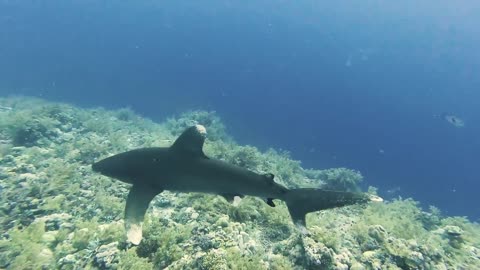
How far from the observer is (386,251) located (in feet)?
26.3

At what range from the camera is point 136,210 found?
5797 millimetres

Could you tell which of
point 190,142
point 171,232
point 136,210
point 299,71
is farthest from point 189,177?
point 299,71

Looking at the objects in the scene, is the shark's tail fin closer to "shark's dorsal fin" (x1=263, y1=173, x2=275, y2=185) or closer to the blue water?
"shark's dorsal fin" (x1=263, y1=173, x2=275, y2=185)

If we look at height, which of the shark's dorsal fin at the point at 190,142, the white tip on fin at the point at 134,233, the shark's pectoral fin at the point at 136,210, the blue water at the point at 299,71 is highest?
the blue water at the point at 299,71

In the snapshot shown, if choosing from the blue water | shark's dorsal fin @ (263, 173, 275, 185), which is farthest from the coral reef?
the blue water

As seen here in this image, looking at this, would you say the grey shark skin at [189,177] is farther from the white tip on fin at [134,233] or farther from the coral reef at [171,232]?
the coral reef at [171,232]

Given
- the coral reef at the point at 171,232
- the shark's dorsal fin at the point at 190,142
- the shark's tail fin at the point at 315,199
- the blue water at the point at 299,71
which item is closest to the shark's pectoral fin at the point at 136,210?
the coral reef at the point at 171,232

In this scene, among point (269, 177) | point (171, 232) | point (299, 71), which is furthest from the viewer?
point (299, 71)

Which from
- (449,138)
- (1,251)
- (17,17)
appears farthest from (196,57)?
(1,251)

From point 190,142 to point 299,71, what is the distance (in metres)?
120

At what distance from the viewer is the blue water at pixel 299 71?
8019 cm

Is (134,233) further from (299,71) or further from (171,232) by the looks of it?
Result: (299,71)

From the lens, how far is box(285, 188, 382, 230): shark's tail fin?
5.75m

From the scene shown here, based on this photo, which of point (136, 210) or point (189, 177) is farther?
point (189, 177)
